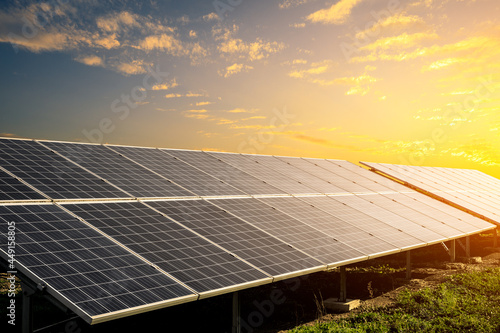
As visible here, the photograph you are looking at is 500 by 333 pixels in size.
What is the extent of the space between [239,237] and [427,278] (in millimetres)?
14974

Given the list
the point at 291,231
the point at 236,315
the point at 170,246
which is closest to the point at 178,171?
the point at 291,231

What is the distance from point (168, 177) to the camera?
64.7ft

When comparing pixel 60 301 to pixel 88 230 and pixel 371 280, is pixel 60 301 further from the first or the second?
pixel 371 280

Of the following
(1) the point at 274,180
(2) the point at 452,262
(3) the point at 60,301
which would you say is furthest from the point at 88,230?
(2) the point at 452,262

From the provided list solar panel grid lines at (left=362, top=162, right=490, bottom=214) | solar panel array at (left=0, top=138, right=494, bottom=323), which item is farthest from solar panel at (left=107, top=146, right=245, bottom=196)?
solar panel grid lines at (left=362, top=162, right=490, bottom=214)

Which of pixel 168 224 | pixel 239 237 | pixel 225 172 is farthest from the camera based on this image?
pixel 225 172

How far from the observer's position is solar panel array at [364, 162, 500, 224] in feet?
121

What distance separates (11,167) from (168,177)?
6414 mm

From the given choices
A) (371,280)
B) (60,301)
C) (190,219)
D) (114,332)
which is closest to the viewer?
(60,301)

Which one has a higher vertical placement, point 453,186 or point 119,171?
point 119,171

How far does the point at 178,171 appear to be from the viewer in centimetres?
2120

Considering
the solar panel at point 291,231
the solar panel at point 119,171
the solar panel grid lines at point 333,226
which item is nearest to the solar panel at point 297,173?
the solar panel grid lines at point 333,226

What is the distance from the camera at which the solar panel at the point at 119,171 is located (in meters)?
17.3

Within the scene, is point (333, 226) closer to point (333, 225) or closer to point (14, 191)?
point (333, 225)
